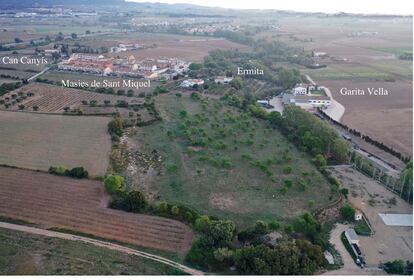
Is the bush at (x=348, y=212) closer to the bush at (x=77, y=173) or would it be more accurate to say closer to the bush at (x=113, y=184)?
the bush at (x=113, y=184)

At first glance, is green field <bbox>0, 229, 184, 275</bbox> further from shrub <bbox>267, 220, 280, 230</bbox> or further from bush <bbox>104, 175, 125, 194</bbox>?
shrub <bbox>267, 220, 280, 230</bbox>

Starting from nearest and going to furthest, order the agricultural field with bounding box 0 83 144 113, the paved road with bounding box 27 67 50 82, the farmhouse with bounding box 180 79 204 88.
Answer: the agricultural field with bounding box 0 83 144 113 → the farmhouse with bounding box 180 79 204 88 → the paved road with bounding box 27 67 50 82

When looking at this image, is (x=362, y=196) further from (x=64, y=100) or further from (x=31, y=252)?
(x=64, y=100)

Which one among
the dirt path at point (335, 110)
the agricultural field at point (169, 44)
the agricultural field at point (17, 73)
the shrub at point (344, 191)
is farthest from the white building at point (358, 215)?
the agricultural field at point (169, 44)

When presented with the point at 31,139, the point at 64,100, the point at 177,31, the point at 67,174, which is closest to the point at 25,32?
the point at 177,31

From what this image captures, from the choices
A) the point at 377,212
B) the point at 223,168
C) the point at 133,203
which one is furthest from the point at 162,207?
the point at 377,212

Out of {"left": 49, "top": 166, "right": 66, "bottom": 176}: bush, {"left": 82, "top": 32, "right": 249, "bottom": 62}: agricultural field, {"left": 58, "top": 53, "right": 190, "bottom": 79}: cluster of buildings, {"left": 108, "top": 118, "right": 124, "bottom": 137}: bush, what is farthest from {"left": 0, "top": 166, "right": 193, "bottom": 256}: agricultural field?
{"left": 82, "top": 32, "right": 249, "bottom": 62}: agricultural field
